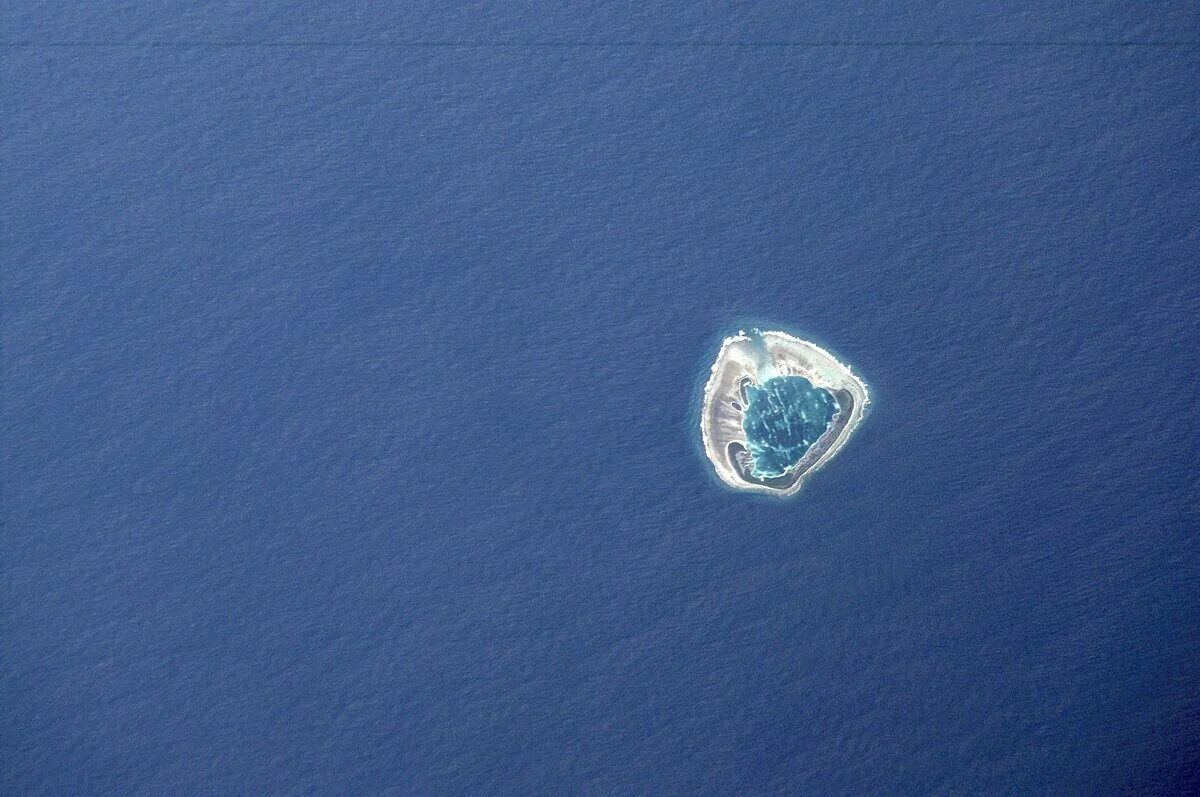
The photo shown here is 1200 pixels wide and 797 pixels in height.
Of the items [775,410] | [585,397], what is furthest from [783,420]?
[585,397]

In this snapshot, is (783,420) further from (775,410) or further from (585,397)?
(585,397)

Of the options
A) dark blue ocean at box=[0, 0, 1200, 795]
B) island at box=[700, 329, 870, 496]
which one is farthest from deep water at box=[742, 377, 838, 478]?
dark blue ocean at box=[0, 0, 1200, 795]

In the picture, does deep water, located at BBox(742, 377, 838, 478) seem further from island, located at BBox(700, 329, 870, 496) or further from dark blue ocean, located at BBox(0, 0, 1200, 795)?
dark blue ocean, located at BBox(0, 0, 1200, 795)

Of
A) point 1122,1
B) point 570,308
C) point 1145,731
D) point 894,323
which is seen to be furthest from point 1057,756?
point 1122,1

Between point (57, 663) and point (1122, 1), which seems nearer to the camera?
point (57, 663)

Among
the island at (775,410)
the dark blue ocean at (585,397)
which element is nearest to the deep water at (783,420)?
the island at (775,410)

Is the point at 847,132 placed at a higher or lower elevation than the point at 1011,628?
higher

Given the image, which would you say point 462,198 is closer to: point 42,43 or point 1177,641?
point 42,43

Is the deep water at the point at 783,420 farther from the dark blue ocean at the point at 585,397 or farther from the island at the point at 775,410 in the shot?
the dark blue ocean at the point at 585,397
